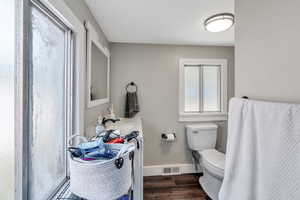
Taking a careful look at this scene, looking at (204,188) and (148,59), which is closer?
(204,188)

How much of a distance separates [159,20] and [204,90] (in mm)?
1522

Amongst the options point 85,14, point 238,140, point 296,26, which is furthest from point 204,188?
point 85,14

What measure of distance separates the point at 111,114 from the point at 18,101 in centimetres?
152

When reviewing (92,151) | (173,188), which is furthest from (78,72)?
(173,188)

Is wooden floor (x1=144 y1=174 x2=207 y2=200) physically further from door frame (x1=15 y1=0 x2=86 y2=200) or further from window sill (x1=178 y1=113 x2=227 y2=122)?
door frame (x1=15 y1=0 x2=86 y2=200)

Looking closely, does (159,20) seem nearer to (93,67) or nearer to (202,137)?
(93,67)

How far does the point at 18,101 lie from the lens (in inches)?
24.7

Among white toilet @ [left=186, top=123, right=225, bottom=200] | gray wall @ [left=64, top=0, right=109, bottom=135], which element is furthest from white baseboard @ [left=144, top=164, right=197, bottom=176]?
gray wall @ [left=64, top=0, right=109, bottom=135]

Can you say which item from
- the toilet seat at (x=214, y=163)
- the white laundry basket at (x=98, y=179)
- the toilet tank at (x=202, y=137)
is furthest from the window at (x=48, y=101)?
the toilet tank at (x=202, y=137)

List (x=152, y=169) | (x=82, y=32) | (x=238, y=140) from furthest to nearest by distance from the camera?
(x=152, y=169) < (x=82, y=32) < (x=238, y=140)

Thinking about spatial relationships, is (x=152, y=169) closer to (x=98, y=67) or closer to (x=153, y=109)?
(x=153, y=109)

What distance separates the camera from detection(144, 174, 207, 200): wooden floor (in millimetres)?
2010

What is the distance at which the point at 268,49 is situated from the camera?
888 millimetres

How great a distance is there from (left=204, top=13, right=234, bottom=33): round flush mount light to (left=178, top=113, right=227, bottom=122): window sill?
1.40 m
